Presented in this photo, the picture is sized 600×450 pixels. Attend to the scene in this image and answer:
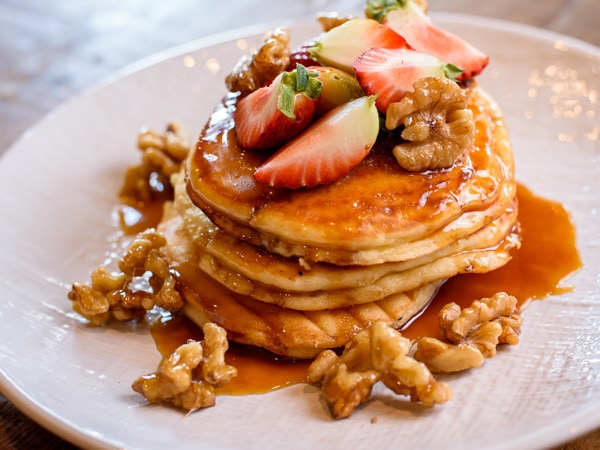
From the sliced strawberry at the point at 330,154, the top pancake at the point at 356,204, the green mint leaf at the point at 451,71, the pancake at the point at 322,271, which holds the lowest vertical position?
the pancake at the point at 322,271

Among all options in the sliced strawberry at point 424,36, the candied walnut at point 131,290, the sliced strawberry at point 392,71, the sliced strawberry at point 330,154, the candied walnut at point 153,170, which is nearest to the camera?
the sliced strawberry at point 330,154

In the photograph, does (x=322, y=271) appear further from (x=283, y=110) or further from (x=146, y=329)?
(x=146, y=329)

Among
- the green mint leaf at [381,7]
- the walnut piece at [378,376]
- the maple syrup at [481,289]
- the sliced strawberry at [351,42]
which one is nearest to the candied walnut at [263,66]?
the sliced strawberry at [351,42]

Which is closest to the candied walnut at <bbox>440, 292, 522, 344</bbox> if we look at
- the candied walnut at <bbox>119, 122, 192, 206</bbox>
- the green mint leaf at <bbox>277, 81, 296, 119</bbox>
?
the green mint leaf at <bbox>277, 81, 296, 119</bbox>

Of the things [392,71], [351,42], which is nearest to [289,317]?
[392,71]

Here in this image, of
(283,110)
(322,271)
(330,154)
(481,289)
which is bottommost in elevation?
(481,289)

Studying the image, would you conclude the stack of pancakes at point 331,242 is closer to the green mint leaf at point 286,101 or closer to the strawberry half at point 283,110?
the strawberry half at point 283,110

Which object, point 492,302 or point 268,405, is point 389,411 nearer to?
point 268,405

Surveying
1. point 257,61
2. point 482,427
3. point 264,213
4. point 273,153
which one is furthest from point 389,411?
point 257,61
